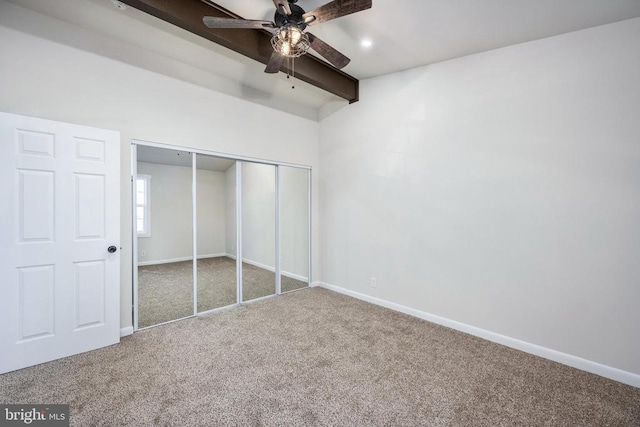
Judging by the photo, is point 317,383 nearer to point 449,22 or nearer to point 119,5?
point 449,22

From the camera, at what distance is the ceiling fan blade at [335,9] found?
182cm

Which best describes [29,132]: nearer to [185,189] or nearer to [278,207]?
[185,189]

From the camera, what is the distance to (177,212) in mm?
3332

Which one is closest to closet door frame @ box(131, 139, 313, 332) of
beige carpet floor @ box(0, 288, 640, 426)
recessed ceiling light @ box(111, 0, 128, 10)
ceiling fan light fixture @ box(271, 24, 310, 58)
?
beige carpet floor @ box(0, 288, 640, 426)

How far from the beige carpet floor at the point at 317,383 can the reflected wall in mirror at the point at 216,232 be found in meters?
0.79

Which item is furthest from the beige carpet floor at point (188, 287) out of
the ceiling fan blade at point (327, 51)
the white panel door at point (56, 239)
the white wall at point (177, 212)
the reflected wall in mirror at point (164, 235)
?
the ceiling fan blade at point (327, 51)

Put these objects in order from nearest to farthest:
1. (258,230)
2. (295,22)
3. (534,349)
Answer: (295,22)
(534,349)
(258,230)

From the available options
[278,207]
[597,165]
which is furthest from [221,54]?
[597,165]

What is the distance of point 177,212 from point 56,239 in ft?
3.71

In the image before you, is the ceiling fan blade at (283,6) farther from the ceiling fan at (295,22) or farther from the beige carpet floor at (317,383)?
the beige carpet floor at (317,383)

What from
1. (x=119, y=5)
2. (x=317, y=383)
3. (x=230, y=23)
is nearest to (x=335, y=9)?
(x=230, y=23)

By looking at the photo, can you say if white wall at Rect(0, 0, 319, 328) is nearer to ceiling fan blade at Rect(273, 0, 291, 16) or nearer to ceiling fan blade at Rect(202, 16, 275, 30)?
ceiling fan blade at Rect(202, 16, 275, 30)

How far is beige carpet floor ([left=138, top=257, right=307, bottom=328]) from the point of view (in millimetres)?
3103

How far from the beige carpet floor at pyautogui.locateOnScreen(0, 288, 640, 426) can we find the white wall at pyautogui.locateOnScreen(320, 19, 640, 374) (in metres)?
0.49
